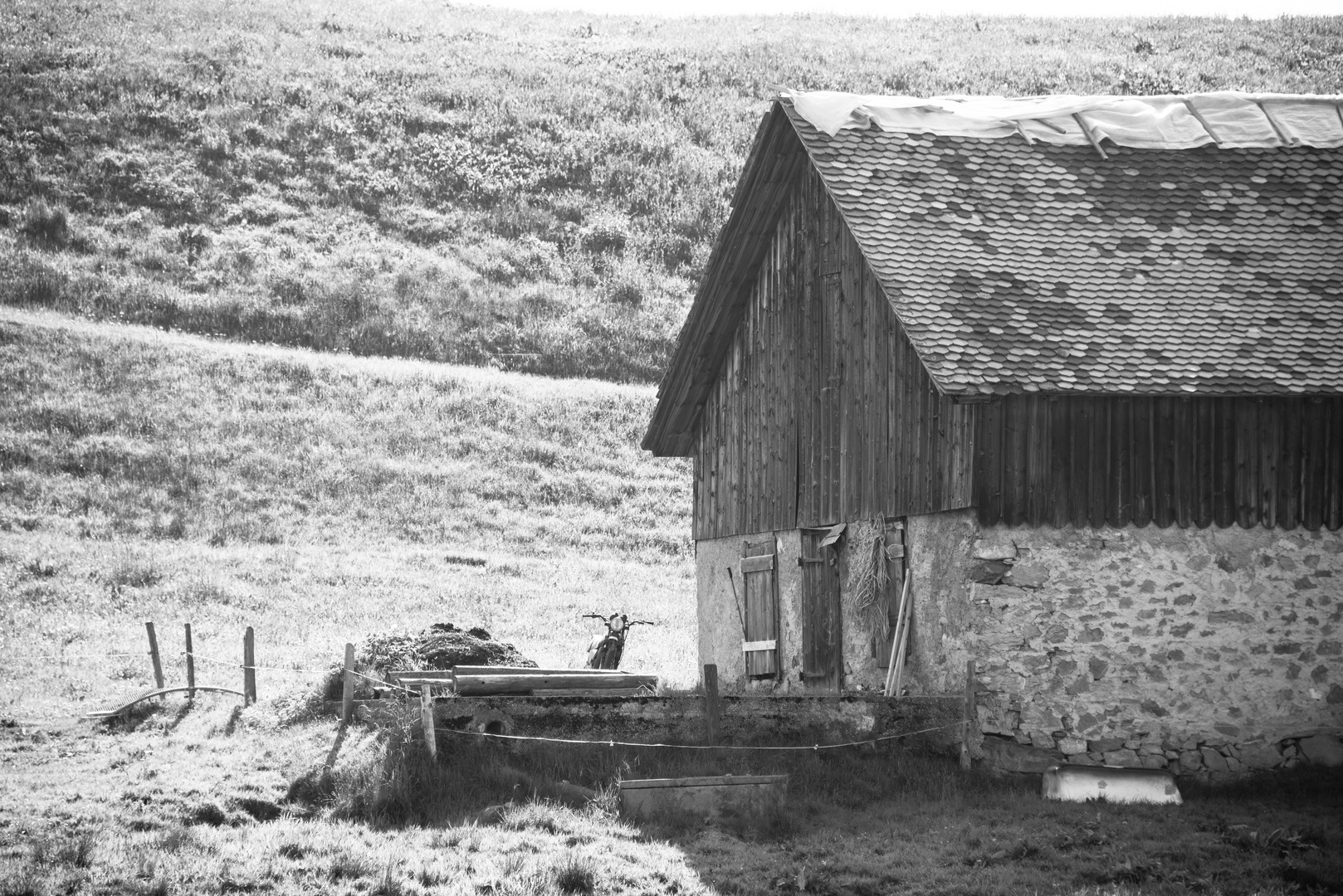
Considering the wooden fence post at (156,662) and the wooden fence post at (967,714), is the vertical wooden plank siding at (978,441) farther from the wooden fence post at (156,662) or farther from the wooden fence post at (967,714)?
the wooden fence post at (156,662)

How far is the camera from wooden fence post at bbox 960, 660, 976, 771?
51.3 ft

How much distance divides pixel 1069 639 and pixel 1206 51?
6514 cm

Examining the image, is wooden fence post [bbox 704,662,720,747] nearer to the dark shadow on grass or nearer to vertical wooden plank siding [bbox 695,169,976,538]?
vertical wooden plank siding [bbox 695,169,976,538]

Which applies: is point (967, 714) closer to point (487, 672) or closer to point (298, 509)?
point (487, 672)

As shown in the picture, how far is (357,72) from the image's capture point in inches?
2746

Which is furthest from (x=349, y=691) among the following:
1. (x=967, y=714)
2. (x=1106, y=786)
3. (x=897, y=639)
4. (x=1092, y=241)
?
(x=1092, y=241)

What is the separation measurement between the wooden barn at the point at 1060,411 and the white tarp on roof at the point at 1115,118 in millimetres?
51

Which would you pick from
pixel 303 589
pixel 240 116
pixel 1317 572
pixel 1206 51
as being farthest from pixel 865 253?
pixel 1206 51

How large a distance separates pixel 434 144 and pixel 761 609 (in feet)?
151

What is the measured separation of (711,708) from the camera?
52.5ft

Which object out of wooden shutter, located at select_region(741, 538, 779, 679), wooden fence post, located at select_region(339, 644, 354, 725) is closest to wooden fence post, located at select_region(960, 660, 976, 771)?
wooden shutter, located at select_region(741, 538, 779, 679)

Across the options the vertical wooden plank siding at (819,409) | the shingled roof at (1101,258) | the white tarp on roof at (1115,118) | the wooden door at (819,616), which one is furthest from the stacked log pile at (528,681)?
the white tarp on roof at (1115,118)

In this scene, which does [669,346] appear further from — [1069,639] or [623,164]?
[1069,639]

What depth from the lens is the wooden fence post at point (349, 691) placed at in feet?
52.6
